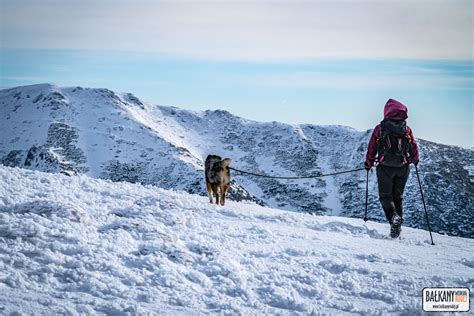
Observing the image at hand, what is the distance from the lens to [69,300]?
15.8 feet

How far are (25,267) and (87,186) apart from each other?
23.6 ft

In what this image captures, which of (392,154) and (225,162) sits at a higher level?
(392,154)

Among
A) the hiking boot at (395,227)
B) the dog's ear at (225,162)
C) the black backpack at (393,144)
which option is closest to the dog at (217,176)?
the dog's ear at (225,162)

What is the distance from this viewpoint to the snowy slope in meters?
5.11

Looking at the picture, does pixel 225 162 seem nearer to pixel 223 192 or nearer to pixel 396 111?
pixel 223 192

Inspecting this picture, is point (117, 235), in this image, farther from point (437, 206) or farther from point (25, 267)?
point (437, 206)

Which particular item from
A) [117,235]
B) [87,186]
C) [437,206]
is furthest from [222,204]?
[437,206]

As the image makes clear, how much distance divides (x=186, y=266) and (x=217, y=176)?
812 cm

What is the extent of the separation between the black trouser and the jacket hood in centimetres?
133

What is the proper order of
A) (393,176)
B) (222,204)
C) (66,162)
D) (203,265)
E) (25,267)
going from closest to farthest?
(25,267), (203,265), (393,176), (222,204), (66,162)

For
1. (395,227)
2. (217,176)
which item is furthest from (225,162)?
(395,227)

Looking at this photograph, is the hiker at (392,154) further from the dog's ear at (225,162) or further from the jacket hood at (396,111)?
the dog's ear at (225,162)

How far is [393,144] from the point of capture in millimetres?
10758

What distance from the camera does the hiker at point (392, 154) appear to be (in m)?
10.7
